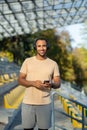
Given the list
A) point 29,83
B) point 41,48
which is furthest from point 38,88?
point 41,48

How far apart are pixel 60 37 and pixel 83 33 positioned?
49.1 m

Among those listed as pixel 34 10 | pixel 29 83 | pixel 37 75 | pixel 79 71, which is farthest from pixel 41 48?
pixel 79 71

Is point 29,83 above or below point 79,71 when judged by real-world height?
below

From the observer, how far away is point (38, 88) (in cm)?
480

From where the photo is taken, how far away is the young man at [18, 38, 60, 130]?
4.86m

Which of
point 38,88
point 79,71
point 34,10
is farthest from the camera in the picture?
point 79,71

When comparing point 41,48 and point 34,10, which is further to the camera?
point 34,10

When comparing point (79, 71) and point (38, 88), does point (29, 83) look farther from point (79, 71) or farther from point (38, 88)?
point (79, 71)

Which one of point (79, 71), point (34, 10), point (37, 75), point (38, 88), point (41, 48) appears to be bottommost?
point (38, 88)

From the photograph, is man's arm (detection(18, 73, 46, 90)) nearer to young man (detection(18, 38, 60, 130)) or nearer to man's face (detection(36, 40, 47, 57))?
young man (detection(18, 38, 60, 130))

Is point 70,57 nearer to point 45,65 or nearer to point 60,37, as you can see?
point 60,37

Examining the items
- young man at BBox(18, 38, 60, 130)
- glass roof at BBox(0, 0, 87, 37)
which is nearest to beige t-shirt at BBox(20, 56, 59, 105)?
young man at BBox(18, 38, 60, 130)

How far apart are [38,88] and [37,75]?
6.1 inches

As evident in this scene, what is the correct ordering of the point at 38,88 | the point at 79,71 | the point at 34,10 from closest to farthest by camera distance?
the point at 38,88 < the point at 34,10 < the point at 79,71
